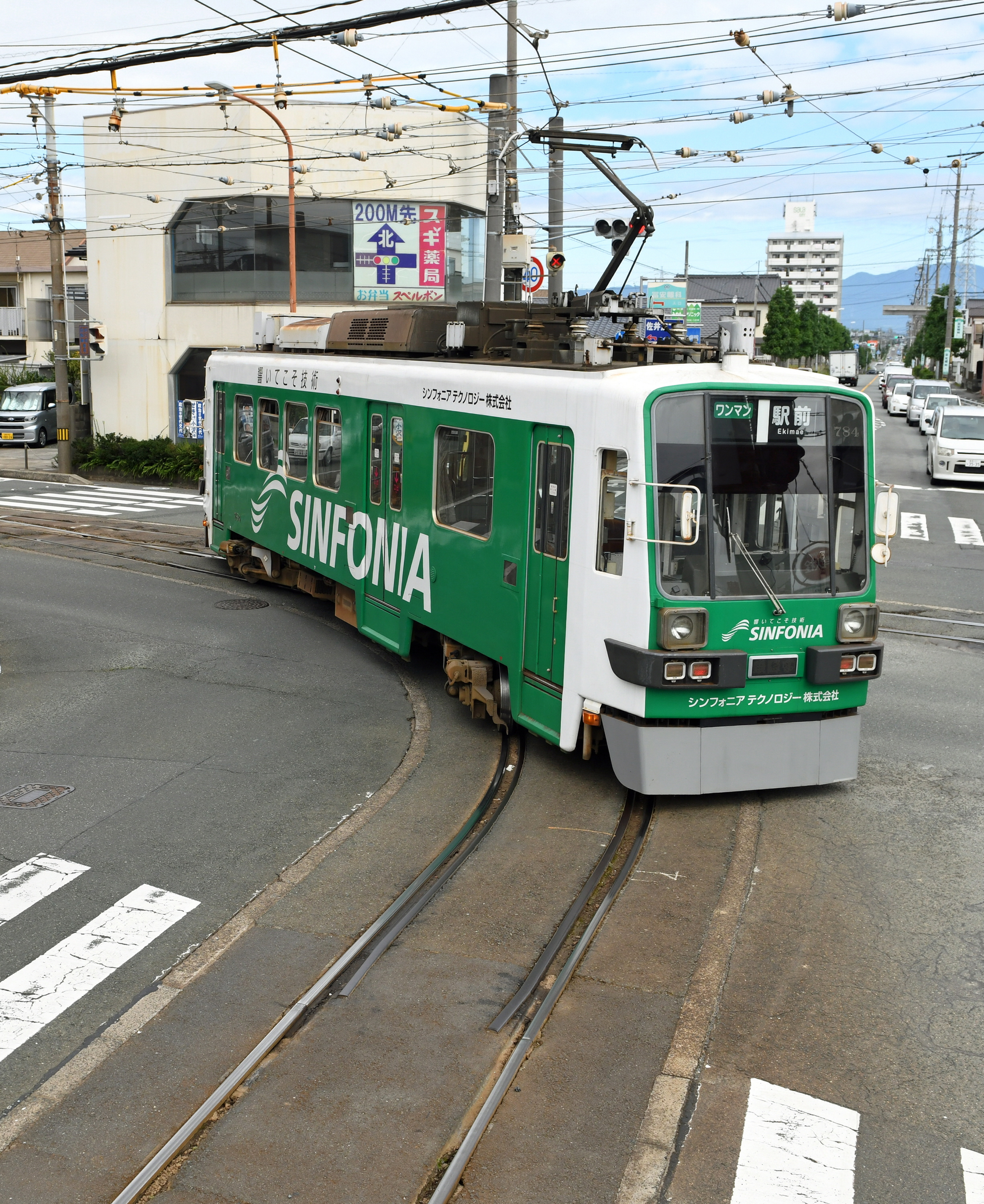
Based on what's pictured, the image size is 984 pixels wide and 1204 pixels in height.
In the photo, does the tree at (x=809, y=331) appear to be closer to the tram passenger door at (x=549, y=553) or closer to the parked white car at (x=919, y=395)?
the parked white car at (x=919, y=395)

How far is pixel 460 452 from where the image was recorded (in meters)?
9.91

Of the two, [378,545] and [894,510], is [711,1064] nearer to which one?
[894,510]

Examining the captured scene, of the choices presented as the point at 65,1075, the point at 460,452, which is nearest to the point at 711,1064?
the point at 65,1075

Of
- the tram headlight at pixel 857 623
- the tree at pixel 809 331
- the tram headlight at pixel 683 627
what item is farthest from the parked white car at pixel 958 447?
the tree at pixel 809 331

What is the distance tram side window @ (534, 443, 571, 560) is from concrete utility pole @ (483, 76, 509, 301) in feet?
34.4

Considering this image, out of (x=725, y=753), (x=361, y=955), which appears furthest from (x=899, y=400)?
(x=361, y=955)

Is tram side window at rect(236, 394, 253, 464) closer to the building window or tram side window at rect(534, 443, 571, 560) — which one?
tram side window at rect(534, 443, 571, 560)

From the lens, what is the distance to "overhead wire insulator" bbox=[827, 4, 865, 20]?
12711mm

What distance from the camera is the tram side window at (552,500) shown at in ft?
27.6

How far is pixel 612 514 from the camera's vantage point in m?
7.98

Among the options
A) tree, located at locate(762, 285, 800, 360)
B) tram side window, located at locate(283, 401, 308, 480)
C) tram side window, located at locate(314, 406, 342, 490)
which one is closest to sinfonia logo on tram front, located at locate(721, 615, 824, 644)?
tram side window, located at locate(314, 406, 342, 490)

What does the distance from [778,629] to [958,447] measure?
74.1ft

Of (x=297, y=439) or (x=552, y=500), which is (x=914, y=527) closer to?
(x=297, y=439)

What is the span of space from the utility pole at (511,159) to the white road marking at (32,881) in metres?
12.4
